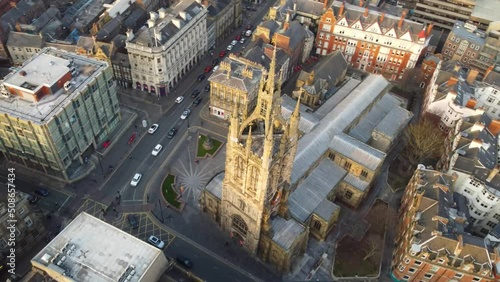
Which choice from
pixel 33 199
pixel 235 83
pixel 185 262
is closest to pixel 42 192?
pixel 33 199

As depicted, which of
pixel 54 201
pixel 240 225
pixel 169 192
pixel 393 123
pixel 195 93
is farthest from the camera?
pixel 195 93

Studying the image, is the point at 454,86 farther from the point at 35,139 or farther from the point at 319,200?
the point at 35,139

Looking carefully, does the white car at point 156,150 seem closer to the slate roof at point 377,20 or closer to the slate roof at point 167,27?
the slate roof at point 167,27

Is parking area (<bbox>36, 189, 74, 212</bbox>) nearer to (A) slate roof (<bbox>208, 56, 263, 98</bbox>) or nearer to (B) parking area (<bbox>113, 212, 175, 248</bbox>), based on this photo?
(B) parking area (<bbox>113, 212, 175, 248</bbox>)

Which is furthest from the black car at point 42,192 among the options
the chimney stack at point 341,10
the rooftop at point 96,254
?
the chimney stack at point 341,10

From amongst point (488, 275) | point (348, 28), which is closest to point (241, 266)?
point (488, 275)

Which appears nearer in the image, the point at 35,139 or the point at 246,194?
the point at 246,194

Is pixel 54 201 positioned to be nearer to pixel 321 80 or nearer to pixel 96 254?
pixel 96 254
